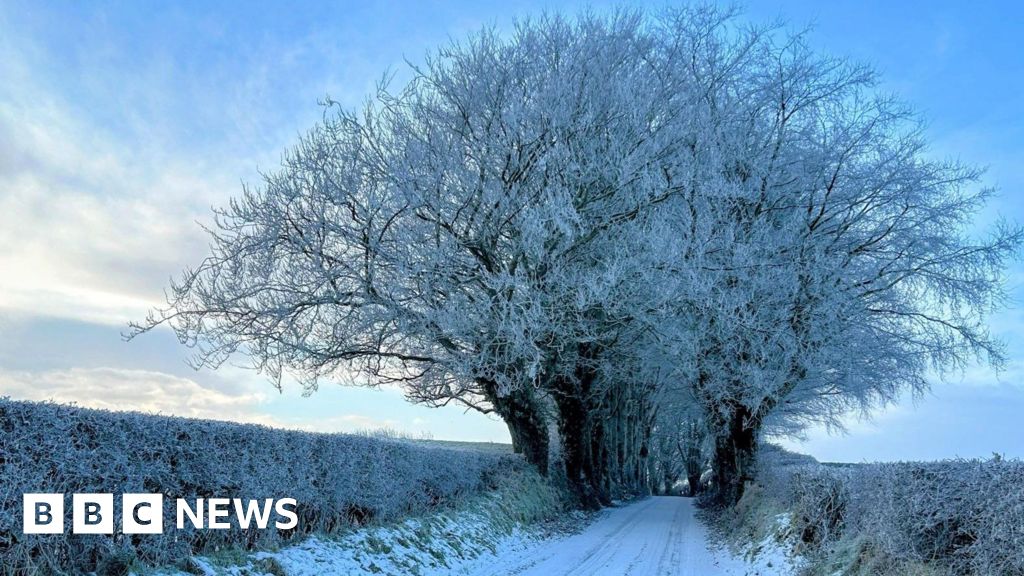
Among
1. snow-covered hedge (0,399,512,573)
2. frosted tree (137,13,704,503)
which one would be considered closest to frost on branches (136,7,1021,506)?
frosted tree (137,13,704,503)

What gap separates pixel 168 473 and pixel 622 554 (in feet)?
28.5

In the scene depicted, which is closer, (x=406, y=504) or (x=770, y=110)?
(x=406, y=504)

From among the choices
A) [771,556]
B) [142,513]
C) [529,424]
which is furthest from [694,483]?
[142,513]

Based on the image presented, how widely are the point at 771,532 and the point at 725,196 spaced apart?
7.05 meters

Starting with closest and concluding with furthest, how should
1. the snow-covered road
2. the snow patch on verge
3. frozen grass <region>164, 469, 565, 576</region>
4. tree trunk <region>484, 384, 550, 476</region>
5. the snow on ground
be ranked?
frozen grass <region>164, 469, 565, 576</region> < the snow on ground < the snow patch on verge < the snow-covered road < tree trunk <region>484, 384, 550, 476</region>

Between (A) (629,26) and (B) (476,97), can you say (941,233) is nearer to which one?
(A) (629,26)

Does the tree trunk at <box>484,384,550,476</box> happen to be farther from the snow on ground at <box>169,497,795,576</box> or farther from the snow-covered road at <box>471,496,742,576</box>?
the snow on ground at <box>169,497,795,576</box>

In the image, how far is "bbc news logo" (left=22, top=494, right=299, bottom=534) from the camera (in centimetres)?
644

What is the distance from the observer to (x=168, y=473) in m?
7.68

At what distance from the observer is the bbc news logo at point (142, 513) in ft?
21.1

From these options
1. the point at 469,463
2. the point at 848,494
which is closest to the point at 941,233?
the point at 848,494

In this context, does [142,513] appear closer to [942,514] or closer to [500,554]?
[500,554]

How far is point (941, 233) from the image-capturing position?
17.5 metres

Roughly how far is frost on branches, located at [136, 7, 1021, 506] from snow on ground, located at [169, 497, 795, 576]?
3.28m
